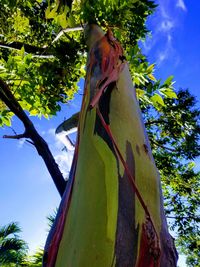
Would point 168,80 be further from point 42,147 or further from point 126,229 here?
point 126,229

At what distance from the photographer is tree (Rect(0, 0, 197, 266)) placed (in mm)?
2125

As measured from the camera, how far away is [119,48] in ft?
Answer: 4.08

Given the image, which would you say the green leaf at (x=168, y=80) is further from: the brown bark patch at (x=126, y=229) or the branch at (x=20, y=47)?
the branch at (x=20, y=47)

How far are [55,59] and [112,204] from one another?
3205mm

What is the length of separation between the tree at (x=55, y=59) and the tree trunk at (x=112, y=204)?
579mm

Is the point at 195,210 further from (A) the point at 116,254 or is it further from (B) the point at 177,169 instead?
(A) the point at 116,254

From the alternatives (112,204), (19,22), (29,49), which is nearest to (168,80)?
(112,204)

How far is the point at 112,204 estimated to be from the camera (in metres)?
0.60

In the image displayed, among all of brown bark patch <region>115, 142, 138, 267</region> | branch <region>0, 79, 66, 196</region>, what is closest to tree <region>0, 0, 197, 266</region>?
branch <region>0, 79, 66, 196</region>

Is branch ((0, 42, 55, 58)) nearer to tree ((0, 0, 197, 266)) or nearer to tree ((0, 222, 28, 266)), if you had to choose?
tree ((0, 0, 197, 266))

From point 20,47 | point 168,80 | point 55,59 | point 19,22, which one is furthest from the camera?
point 20,47

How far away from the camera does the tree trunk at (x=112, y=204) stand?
55 centimetres

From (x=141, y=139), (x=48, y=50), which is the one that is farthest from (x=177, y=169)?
(x=141, y=139)

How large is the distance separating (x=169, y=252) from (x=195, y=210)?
209 inches
